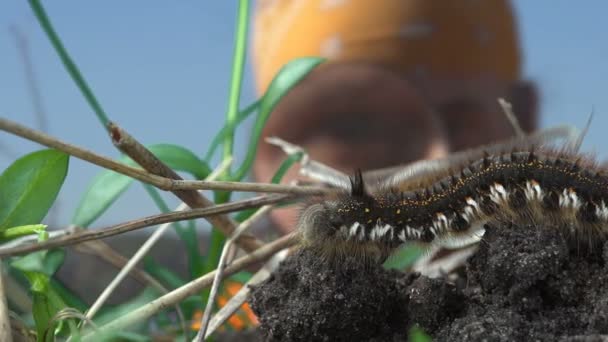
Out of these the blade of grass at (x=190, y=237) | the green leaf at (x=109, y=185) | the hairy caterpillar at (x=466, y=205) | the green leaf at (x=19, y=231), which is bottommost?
the blade of grass at (x=190, y=237)

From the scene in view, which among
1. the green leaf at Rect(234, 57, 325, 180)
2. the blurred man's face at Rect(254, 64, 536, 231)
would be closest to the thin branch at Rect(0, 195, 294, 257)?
the green leaf at Rect(234, 57, 325, 180)

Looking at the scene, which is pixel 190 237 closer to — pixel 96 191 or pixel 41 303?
pixel 96 191

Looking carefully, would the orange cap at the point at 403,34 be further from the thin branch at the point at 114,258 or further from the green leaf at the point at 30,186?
the green leaf at the point at 30,186

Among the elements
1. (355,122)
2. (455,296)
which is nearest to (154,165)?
(455,296)

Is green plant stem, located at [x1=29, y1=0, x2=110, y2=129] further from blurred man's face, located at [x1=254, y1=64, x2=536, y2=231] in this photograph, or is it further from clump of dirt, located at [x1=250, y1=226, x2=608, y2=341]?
blurred man's face, located at [x1=254, y1=64, x2=536, y2=231]

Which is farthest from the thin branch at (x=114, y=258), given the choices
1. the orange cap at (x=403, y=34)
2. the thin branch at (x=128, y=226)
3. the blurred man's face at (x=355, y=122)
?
the orange cap at (x=403, y=34)
